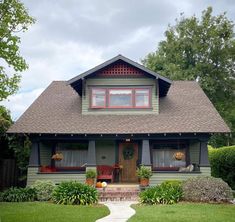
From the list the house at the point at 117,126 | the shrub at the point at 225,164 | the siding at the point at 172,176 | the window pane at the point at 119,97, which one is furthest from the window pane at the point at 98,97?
the shrub at the point at 225,164

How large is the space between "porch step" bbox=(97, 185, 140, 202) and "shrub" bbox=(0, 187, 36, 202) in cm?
309

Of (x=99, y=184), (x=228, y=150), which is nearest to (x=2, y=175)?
(x=99, y=184)

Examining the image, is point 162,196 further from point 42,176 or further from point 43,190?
point 42,176

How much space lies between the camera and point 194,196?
14430mm

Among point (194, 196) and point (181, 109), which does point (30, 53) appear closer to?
point (181, 109)

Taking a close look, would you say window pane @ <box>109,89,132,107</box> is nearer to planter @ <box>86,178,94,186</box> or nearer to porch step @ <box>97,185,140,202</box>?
planter @ <box>86,178,94,186</box>

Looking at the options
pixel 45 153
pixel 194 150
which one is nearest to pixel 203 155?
pixel 194 150

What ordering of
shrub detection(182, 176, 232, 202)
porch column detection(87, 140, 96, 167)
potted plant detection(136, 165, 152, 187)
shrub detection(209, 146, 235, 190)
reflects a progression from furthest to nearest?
shrub detection(209, 146, 235, 190) → porch column detection(87, 140, 96, 167) → potted plant detection(136, 165, 152, 187) → shrub detection(182, 176, 232, 202)

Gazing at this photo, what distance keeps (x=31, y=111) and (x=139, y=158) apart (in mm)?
6717

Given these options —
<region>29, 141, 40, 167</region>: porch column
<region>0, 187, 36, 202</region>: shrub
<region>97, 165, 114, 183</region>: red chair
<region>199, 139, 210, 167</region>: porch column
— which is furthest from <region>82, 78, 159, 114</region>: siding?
<region>0, 187, 36, 202</region>: shrub

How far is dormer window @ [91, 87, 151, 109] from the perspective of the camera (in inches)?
780

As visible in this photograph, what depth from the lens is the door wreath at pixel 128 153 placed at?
1973cm

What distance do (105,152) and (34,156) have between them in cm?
404

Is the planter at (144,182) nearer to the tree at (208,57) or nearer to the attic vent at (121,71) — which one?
the attic vent at (121,71)
